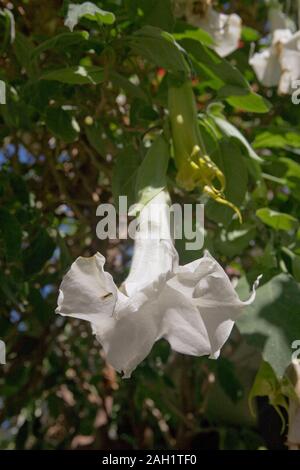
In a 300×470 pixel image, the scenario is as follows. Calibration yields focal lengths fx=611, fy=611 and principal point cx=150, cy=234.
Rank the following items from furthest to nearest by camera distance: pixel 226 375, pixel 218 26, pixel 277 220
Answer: pixel 226 375, pixel 218 26, pixel 277 220

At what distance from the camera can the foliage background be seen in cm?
67

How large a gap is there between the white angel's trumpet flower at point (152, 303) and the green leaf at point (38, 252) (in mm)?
222

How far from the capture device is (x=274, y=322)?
1.89 ft

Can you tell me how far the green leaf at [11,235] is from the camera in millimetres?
706

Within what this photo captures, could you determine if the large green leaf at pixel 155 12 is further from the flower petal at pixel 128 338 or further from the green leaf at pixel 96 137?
the flower petal at pixel 128 338

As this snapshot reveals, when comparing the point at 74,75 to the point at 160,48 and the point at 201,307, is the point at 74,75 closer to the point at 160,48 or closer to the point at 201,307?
the point at 160,48

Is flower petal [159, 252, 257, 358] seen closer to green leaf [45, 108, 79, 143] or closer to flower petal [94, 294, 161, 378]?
flower petal [94, 294, 161, 378]

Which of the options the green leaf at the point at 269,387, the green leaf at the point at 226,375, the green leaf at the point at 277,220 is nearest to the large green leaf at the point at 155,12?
the green leaf at the point at 277,220

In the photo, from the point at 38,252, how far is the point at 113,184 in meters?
0.14

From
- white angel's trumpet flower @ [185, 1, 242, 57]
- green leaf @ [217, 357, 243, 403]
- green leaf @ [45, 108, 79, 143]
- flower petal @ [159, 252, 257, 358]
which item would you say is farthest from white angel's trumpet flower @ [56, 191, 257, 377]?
green leaf @ [217, 357, 243, 403]

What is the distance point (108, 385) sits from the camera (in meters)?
1.37

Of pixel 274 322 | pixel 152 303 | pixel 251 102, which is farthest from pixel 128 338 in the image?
pixel 251 102
